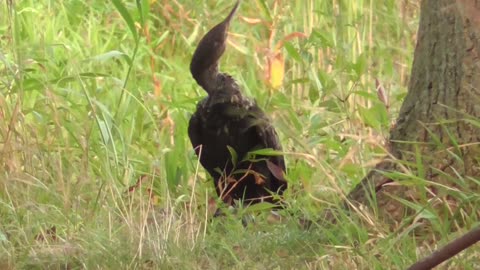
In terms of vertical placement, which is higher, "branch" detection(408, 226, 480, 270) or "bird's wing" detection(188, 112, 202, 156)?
"branch" detection(408, 226, 480, 270)

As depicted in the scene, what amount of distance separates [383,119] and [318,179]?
411mm

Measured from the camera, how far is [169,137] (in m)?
4.84

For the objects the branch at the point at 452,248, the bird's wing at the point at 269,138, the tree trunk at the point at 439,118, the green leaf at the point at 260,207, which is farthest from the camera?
the bird's wing at the point at 269,138

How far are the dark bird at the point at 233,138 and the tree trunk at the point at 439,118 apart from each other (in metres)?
0.87

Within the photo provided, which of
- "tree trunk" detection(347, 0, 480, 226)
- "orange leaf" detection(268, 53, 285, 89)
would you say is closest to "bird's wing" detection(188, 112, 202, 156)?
"orange leaf" detection(268, 53, 285, 89)

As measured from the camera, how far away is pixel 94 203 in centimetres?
372

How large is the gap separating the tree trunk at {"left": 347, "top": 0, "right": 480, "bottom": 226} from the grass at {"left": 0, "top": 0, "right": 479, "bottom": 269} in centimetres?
10

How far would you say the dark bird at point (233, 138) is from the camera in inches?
171

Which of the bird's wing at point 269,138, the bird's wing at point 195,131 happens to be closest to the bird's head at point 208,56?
the bird's wing at point 195,131

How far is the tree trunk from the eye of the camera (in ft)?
10.7

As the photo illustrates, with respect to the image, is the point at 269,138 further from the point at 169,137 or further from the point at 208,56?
the point at 169,137

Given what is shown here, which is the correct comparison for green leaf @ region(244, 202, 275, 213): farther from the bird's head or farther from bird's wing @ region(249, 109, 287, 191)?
the bird's head

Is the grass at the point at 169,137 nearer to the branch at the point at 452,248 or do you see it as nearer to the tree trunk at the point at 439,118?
the tree trunk at the point at 439,118

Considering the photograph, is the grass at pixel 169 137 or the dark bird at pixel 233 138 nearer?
the grass at pixel 169 137
